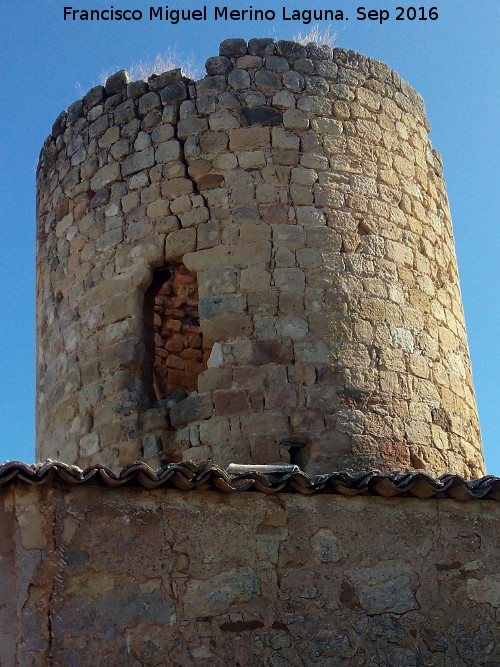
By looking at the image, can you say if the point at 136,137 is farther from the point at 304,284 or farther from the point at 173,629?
the point at 173,629

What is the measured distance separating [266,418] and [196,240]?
144 centimetres

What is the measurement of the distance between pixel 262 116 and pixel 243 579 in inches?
155

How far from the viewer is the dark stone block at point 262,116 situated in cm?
852

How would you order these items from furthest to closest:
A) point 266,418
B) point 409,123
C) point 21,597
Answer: point 409,123
point 266,418
point 21,597

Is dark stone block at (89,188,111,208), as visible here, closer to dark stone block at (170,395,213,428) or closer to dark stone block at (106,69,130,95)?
dark stone block at (106,69,130,95)

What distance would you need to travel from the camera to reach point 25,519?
5.48 m

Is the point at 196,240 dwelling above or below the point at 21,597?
above

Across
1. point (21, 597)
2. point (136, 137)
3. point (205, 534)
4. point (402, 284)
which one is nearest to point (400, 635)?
point (205, 534)

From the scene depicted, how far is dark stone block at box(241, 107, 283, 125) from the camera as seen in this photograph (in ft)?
28.0

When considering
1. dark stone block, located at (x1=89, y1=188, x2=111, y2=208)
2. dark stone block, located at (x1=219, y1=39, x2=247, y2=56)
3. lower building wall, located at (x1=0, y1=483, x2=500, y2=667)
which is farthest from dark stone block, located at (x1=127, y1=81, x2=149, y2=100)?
lower building wall, located at (x1=0, y1=483, x2=500, y2=667)

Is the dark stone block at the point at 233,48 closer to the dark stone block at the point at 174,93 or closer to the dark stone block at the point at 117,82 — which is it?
the dark stone block at the point at 174,93

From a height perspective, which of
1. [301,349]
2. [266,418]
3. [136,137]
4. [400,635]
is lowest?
[400,635]

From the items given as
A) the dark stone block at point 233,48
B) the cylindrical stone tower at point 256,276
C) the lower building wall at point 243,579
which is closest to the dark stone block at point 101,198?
the cylindrical stone tower at point 256,276

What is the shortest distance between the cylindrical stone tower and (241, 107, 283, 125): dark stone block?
0.01 m
